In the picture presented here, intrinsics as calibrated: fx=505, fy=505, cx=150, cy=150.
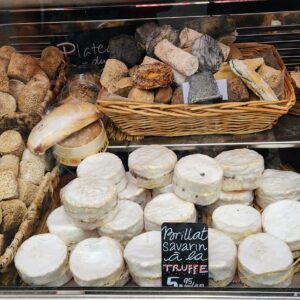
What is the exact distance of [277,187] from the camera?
1.75 metres

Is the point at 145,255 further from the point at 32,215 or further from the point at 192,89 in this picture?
the point at 192,89

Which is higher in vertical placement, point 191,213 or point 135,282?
point 191,213

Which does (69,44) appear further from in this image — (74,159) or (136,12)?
(74,159)

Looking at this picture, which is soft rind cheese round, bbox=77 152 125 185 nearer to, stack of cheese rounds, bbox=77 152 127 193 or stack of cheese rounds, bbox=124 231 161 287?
stack of cheese rounds, bbox=77 152 127 193

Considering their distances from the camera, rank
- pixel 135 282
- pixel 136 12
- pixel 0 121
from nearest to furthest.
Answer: pixel 135 282 < pixel 0 121 < pixel 136 12

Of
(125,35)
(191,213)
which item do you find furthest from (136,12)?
(191,213)

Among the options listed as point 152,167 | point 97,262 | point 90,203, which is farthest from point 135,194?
point 97,262

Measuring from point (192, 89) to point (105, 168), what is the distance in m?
0.47

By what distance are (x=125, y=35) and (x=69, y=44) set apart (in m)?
0.25

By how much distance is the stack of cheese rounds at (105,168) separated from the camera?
1773mm

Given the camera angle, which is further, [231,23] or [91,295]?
[231,23]

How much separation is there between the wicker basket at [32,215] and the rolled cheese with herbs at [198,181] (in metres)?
0.49

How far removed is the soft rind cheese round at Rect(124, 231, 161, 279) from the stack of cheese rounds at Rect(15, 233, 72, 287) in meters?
0.20

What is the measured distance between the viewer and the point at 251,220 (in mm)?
1620
